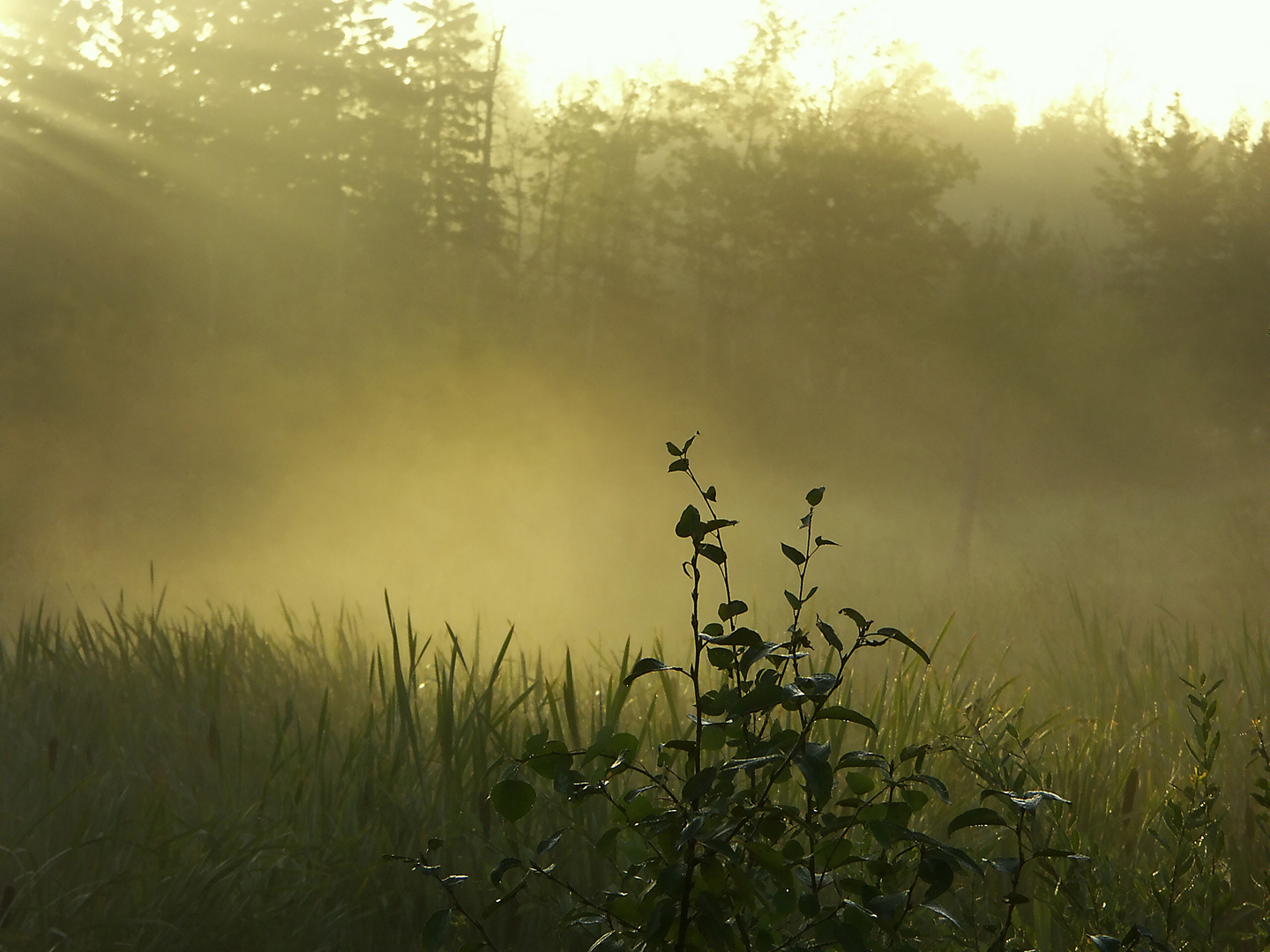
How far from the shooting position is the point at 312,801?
254cm

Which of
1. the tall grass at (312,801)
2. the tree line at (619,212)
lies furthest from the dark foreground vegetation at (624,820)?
the tree line at (619,212)

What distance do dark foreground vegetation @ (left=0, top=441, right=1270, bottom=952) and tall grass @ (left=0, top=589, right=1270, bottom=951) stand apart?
0.04 feet

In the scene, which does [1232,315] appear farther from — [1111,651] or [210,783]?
[210,783]

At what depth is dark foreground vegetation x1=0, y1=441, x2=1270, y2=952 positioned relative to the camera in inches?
48.7

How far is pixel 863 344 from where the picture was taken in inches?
635

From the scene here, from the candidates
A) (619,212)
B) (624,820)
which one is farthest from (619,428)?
(624,820)

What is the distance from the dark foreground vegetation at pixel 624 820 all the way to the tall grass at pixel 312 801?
0.04 feet

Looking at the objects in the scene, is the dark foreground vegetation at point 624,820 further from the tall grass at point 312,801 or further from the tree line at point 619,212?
the tree line at point 619,212

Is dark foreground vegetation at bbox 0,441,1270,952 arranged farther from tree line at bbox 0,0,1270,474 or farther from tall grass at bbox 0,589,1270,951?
tree line at bbox 0,0,1270,474

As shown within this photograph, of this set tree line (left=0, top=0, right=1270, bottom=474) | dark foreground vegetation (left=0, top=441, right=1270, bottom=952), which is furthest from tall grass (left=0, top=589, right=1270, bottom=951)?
tree line (left=0, top=0, right=1270, bottom=474)

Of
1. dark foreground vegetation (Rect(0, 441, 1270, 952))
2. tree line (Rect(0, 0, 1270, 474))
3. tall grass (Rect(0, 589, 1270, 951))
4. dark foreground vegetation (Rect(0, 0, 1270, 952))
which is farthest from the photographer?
tree line (Rect(0, 0, 1270, 474))

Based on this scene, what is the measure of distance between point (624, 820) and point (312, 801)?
1491 mm

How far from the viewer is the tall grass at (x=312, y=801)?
6.80 feet

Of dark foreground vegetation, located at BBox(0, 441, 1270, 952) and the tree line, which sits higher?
the tree line
